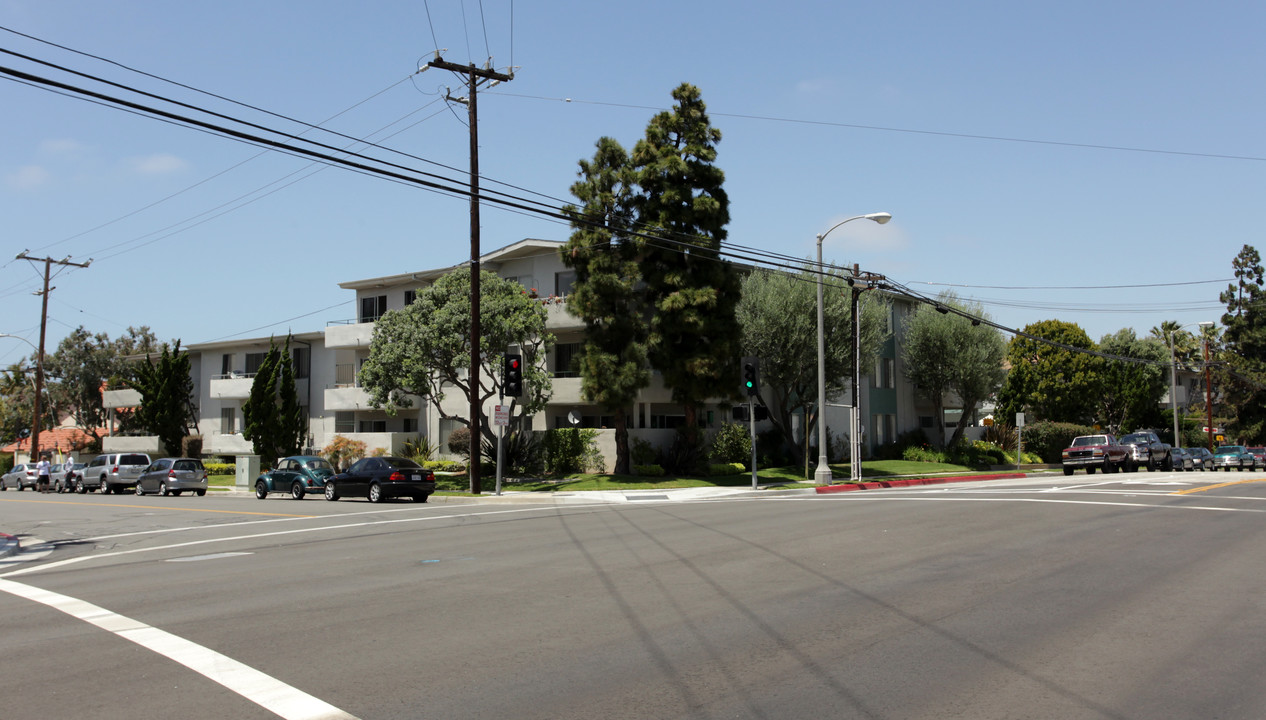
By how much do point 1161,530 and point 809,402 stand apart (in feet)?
79.3

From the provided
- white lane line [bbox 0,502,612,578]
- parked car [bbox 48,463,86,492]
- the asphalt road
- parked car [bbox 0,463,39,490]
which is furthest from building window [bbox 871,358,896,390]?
parked car [bbox 0,463,39,490]

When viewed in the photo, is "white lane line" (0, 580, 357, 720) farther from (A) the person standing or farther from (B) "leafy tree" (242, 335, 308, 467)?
(A) the person standing

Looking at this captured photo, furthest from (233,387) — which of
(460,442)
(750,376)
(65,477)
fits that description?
(750,376)

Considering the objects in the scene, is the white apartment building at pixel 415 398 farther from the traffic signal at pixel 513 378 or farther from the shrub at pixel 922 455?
the traffic signal at pixel 513 378

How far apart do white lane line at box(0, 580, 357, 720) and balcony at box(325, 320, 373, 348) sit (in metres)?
35.4

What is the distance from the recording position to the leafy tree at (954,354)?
46.2 metres

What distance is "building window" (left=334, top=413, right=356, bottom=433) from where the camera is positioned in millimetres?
47344

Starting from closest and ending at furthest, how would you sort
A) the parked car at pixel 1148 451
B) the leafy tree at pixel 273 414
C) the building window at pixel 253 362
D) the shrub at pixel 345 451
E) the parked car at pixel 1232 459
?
1. the parked car at pixel 1148 451
2. the shrub at pixel 345 451
3. the leafy tree at pixel 273 414
4. the parked car at pixel 1232 459
5. the building window at pixel 253 362

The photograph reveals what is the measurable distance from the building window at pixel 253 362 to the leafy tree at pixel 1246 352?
61981mm

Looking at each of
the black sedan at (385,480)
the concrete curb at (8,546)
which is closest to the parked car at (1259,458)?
the black sedan at (385,480)

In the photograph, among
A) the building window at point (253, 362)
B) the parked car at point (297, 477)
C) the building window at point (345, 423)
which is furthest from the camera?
the building window at point (253, 362)

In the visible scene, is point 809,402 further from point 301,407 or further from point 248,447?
point 248,447

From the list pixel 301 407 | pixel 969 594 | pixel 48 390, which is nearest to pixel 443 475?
pixel 301 407

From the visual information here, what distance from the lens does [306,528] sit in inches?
732
